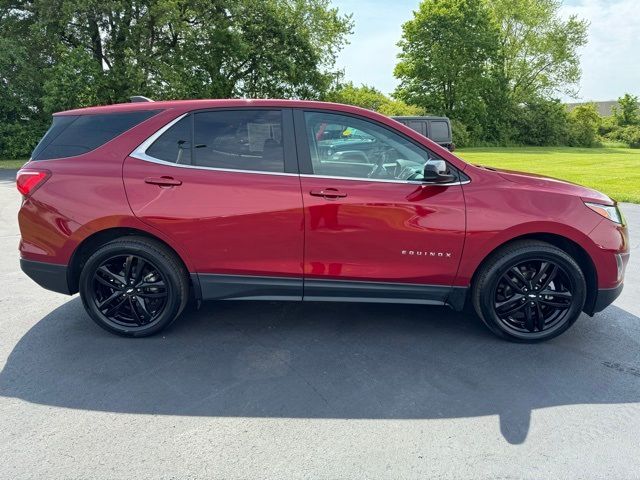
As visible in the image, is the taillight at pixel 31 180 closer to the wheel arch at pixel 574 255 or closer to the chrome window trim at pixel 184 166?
the chrome window trim at pixel 184 166

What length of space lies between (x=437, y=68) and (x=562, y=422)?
136 ft

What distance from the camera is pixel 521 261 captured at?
3.35 meters

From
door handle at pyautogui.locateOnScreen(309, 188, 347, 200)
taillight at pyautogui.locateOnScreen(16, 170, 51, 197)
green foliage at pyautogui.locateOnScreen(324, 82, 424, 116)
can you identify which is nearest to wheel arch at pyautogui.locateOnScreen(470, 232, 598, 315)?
door handle at pyautogui.locateOnScreen(309, 188, 347, 200)

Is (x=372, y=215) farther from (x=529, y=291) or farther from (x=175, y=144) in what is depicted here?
(x=175, y=144)

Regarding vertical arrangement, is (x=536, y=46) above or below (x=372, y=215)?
above

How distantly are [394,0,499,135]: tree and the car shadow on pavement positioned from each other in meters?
39.7

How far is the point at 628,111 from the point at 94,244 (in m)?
58.5

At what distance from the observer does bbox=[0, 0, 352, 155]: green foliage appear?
20.4 m

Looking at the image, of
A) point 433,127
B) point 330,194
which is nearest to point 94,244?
point 330,194

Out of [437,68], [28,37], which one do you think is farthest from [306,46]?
[437,68]

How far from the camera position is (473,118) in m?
40.3

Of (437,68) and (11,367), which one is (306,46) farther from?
(11,367)

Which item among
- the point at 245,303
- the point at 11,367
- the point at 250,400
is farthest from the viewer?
the point at 245,303

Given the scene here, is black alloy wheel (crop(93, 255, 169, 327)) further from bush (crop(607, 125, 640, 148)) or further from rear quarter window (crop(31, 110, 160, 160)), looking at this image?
bush (crop(607, 125, 640, 148))
